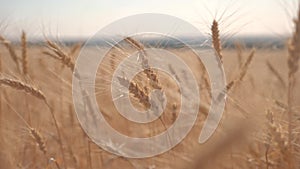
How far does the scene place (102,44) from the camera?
1353mm

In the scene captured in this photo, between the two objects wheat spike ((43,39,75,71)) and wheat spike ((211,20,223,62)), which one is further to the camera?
wheat spike ((43,39,75,71))

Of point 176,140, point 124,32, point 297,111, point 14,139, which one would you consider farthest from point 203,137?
point 14,139

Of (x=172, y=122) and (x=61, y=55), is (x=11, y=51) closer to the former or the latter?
(x=61, y=55)

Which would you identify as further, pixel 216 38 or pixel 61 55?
pixel 61 55

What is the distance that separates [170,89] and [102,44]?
1.22 feet

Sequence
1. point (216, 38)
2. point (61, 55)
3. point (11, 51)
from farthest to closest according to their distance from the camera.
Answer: point (11, 51) < point (61, 55) < point (216, 38)

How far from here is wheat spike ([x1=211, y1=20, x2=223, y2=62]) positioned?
123 cm

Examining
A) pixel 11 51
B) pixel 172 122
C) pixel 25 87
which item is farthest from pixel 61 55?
pixel 11 51

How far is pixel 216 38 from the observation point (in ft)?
4.06

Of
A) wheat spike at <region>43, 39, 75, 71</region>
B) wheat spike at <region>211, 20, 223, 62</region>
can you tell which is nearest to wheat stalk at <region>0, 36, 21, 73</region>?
wheat spike at <region>43, 39, 75, 71</region>

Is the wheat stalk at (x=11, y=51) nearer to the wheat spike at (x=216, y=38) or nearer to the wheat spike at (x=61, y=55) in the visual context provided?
the wheat spike at (x=61, y=55)

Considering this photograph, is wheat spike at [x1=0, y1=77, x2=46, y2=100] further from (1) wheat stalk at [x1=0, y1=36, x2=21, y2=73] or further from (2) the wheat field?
(1) wheat stalk at [x1=0, y1=36, x2=21, y2=73]

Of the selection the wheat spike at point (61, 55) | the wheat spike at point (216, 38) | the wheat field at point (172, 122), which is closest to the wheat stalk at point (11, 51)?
the wheat field at point (172, 122)

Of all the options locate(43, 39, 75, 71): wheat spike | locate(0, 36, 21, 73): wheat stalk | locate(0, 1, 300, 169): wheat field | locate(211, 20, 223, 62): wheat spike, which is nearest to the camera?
locate(0, 1, 300, 169): wheat field
